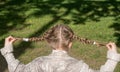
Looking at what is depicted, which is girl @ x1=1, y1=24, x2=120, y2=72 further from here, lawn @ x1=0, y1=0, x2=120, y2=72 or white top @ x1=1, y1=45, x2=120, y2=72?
lawn @ x1=0, y1=0, x2=120, y2=72

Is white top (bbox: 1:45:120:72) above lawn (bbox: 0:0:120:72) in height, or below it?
above

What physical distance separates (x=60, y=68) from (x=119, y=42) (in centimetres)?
629

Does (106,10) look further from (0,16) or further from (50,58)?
(50,58)

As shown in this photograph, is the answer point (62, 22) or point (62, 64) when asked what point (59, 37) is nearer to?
point (62, 64)

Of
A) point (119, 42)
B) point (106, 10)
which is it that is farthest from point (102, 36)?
point (106, 10)

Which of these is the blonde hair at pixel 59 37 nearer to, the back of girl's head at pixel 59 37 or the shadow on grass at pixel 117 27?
the back of girl's head at pixel 59 37

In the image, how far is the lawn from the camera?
30.8 ft

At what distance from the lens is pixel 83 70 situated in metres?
3.98

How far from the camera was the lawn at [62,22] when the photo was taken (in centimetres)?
939

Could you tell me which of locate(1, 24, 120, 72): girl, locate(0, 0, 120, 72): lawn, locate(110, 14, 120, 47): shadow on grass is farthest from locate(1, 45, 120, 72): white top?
locate(110, 14, 120, 47): shadow on grass

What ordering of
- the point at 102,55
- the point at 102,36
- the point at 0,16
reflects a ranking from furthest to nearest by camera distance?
the point at 0,16 < the point at 102,36 < the point at 102,55

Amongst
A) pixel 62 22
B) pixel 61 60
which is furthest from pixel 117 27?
pixel 61 60

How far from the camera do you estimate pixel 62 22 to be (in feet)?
40.1

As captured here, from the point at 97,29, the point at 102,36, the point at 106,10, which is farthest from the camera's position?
the point at 106,10
